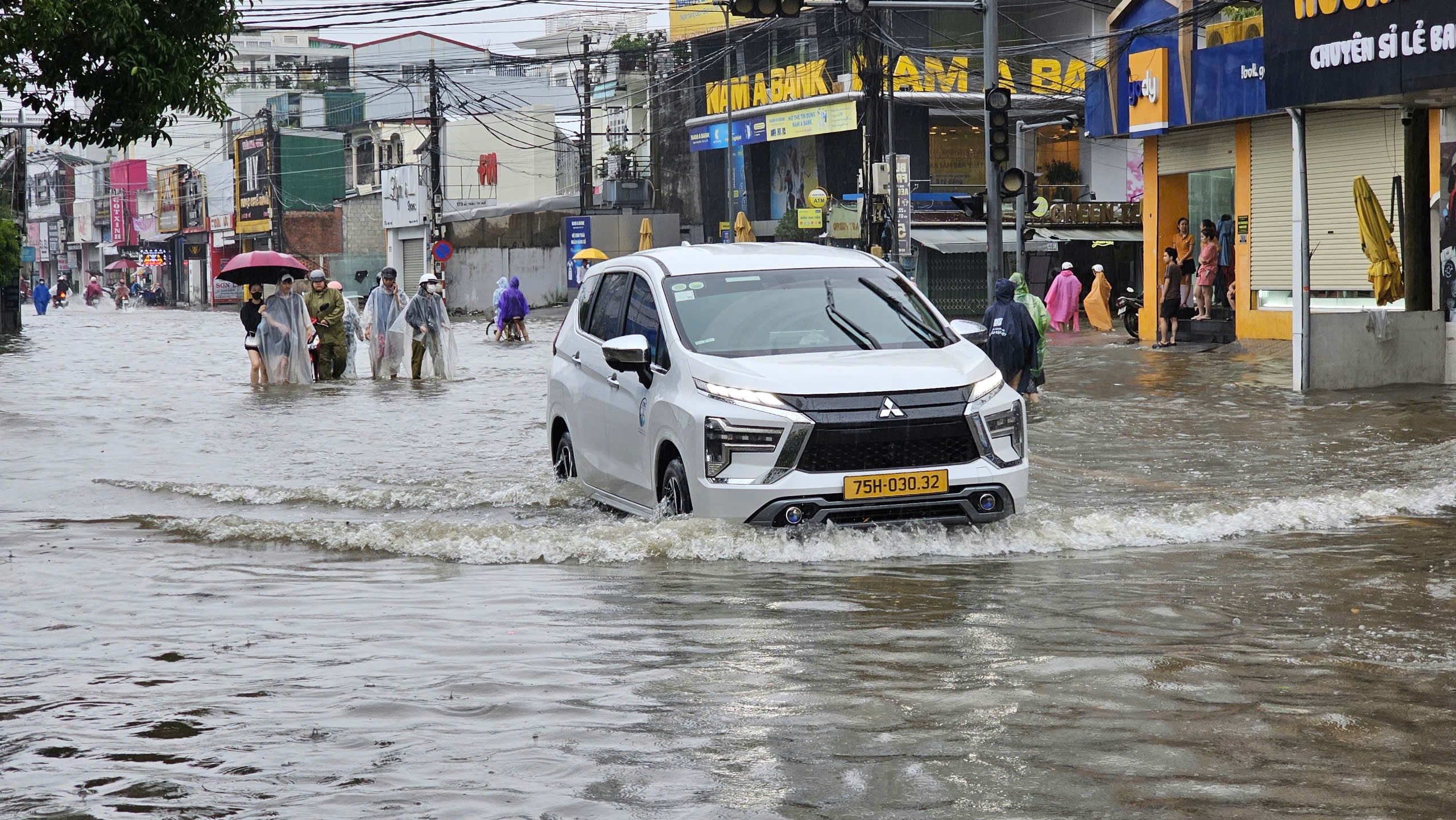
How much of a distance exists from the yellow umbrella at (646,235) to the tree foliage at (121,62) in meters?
43.6

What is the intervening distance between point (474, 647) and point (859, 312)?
4012 millimetres

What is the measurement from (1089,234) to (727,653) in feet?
135

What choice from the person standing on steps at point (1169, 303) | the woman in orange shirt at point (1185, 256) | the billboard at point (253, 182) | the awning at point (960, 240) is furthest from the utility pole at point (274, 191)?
the person standing on steps at point (1169, 303)

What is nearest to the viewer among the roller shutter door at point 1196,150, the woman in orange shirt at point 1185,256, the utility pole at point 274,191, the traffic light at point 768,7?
the traffic light at point 768,7

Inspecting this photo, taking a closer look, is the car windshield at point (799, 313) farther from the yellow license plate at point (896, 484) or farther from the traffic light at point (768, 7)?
the traffic light at point (768, 7)

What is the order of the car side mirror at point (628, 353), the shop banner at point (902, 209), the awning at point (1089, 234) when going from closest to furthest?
the car side mirror at point (628, 353)
the shop banner at point (902, 209)
the awning at point (1089, 234)

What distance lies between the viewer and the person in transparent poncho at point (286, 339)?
23.0 m

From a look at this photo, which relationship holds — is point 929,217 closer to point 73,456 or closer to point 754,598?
point 73,456

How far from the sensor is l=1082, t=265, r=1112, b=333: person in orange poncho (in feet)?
112

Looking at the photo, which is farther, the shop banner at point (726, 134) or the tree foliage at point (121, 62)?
the shop banner at point (726, 134)

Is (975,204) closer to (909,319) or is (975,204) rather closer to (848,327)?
(909,319)

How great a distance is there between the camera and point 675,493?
888 centimetres

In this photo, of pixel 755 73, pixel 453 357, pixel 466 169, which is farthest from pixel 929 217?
pixel 466 169

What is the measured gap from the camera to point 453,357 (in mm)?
24672
